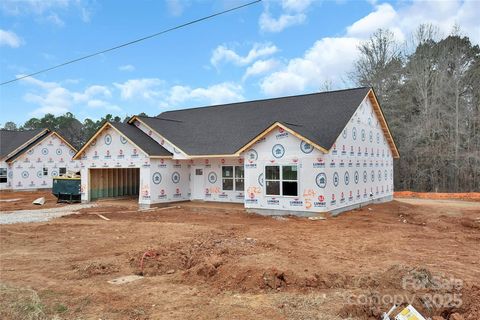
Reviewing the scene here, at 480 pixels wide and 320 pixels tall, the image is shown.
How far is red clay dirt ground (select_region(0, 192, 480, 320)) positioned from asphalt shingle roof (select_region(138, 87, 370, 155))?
4.90 meters

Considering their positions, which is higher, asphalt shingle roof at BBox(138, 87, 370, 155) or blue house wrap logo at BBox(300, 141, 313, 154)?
asphalt shingle roof at BBox(138, 87, 370, 155)

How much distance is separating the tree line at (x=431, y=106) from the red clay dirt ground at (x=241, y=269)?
1686 centimetres

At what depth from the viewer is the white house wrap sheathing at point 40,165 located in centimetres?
3278

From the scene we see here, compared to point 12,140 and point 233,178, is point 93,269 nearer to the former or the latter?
point 233,178

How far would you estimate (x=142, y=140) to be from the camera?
19500 millimetres

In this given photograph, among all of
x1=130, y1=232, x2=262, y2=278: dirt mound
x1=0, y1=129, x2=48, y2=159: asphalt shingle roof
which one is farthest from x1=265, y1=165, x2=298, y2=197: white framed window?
x1=0, y1=129, x2=48, y2=159: asphalt shingle roof

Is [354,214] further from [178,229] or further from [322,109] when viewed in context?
[178,229]

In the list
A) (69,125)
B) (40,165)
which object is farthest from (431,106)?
(69,125)

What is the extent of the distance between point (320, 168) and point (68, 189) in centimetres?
1571

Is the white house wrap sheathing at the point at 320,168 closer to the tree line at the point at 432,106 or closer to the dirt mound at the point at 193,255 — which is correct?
the dirt mound at the point at 193,255

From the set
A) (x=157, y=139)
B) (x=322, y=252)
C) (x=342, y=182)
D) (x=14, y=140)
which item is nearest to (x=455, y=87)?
(x=342, y=182)

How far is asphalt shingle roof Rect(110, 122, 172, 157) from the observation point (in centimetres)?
1866

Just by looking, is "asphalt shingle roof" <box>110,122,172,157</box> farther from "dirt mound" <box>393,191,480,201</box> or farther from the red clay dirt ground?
"dirt mound" <box>393,191,480,201</box>

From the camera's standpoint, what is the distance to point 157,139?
20.4 metres
